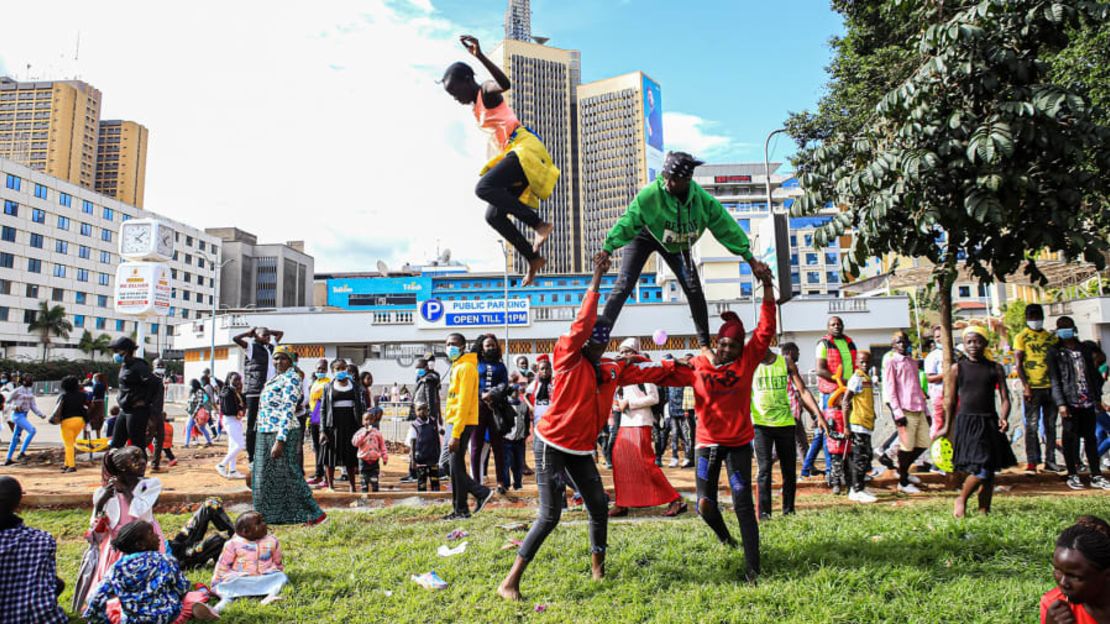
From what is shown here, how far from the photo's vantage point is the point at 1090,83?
9023 millimetres

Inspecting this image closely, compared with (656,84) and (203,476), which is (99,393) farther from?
(656,84)

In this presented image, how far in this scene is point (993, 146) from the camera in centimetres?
432

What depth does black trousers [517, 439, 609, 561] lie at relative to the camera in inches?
171

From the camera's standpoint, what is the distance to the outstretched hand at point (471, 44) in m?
4.68

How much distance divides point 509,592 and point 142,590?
2.32 m

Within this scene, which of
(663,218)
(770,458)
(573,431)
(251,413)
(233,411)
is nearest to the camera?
(573,431)

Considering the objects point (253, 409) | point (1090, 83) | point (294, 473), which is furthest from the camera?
point (1090, 83)

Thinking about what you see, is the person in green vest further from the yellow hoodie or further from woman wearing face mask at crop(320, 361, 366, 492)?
woman wearing face mask at crop(320, 361, 366, 492)

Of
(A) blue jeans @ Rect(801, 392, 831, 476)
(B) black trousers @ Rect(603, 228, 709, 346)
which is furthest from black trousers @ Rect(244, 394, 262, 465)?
(A) blue jeans @ Rect(801, 392, 831, 476)

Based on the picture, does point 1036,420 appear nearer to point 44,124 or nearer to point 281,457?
point 281,457

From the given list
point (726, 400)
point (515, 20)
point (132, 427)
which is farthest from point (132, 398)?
point (515, 20)

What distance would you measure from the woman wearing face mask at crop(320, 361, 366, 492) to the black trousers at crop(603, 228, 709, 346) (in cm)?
527

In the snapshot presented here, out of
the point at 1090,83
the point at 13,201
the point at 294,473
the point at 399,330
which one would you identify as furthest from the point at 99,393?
the point at 13,201

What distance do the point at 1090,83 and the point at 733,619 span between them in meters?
9.84
